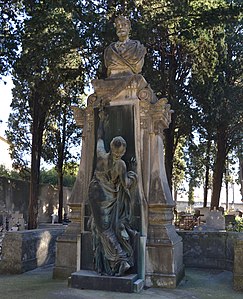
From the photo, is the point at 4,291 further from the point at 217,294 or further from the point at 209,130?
the point at 209,130

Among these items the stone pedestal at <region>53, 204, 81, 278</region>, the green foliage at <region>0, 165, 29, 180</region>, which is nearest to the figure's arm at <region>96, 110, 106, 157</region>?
the stone pedestal at <region>53, 204, 81, 278</region>

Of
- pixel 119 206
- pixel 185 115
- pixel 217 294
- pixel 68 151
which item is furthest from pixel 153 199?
pixel 68 151

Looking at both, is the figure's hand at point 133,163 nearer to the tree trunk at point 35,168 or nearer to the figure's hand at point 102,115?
the figure's hand at point 102,115

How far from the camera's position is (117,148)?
6.25 m

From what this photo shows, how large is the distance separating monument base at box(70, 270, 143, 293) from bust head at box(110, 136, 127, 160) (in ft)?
6.27

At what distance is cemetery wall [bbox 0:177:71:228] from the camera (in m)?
23.9

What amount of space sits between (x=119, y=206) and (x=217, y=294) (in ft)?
6.80

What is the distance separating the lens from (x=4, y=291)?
5.80 m

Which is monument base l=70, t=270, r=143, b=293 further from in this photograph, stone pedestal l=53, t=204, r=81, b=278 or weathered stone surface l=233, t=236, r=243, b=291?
weathered stone surface l=233, t=236, r=243, b=291

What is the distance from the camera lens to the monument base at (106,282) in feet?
18.6

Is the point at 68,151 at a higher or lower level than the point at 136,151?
higher

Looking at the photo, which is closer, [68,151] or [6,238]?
[6,238]

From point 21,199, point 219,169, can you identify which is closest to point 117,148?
point 219,169

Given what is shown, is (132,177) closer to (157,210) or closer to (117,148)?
(117,148)
